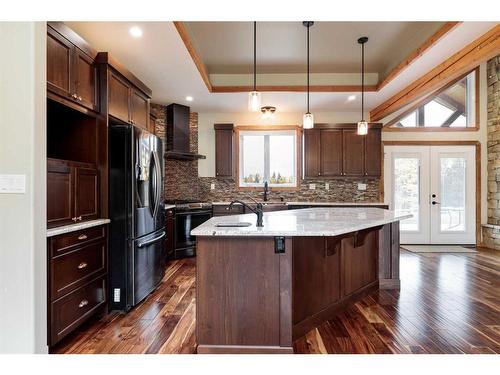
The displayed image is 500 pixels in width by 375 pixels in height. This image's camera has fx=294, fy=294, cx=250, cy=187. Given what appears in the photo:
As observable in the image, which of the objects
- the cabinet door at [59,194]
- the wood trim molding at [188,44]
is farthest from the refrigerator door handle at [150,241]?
the wood trim molding at [188,44]

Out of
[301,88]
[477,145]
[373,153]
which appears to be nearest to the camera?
[301,88]

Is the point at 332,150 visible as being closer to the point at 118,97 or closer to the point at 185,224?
the point at 185,224

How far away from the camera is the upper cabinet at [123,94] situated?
276 centimetres

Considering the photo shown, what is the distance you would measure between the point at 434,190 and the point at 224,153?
13.8 ft

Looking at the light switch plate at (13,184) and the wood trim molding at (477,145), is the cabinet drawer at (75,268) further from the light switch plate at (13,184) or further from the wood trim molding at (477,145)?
the wood trim molding at (477,145)

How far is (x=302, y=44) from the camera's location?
3.91 meters

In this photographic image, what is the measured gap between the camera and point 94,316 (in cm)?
259

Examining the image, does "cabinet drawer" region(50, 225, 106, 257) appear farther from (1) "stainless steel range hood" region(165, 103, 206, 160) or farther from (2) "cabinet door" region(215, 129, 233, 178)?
(2) "cabinet door" region(215, 129, 233, 178)

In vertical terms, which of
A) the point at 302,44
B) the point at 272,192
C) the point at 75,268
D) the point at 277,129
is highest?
the point at 302,44

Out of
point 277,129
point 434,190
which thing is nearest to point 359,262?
point 277,129

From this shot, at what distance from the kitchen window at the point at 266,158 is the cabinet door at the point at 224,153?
0.36m
